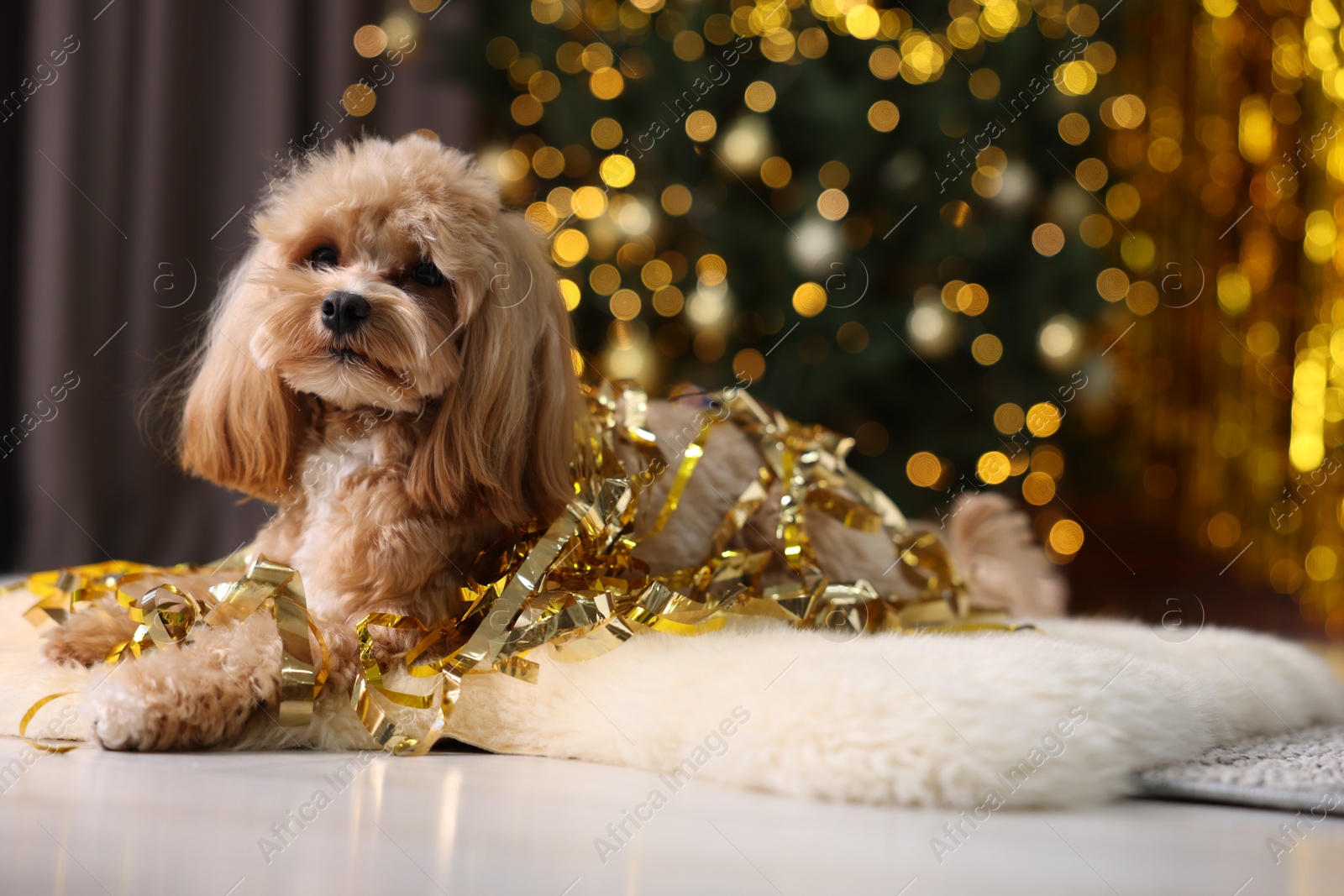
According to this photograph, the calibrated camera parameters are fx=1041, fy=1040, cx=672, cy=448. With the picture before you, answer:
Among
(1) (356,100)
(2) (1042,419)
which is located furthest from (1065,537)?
(1) (356,100)

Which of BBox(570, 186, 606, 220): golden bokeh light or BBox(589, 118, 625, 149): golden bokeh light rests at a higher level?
BBox(589, 118, 625, 149): golden bokeh light

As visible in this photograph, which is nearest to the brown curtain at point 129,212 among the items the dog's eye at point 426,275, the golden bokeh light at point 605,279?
the golden bokeh light at point 605,279

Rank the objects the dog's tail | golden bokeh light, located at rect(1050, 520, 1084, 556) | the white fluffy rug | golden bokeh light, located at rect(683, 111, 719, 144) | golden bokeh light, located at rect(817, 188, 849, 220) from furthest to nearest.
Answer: golden bokeh light, located at rect(1050, 520, 1084, 556)
golden bokeh light, located at rect(683, 111, 719, 144)
golden bokeh light, located at rect(817, 188, 849, 220)
the dog's tail
the white fluffy rug

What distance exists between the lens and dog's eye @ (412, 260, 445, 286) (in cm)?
143

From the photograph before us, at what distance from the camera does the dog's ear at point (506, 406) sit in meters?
1.37

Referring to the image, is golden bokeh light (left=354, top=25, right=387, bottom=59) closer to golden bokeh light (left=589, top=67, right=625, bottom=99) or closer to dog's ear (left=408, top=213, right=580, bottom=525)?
golden bokeh light (left=589, top=67, right=625, bottom=99)

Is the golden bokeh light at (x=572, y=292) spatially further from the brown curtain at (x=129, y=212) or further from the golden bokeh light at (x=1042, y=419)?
the golden bokeh light at (x=1042, y=419)

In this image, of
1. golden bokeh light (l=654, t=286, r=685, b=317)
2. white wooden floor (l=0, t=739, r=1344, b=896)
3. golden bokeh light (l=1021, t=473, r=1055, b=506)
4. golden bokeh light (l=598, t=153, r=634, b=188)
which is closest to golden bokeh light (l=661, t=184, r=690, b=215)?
golden bokeh light (l=598, t=153, r=634, b=188)

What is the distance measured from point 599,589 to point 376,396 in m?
0.41

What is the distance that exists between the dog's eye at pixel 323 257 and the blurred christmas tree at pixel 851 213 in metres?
1.39

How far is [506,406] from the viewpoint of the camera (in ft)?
4.62

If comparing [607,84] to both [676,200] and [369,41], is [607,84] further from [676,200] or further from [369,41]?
[369,41]

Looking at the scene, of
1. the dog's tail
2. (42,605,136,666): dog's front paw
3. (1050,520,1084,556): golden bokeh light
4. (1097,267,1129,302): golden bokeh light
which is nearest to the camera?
(42,605,136,666): dog's front paw

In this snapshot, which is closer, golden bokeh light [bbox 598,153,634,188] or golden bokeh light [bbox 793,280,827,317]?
golden bokeh light [bbox 793,280,827,317]
